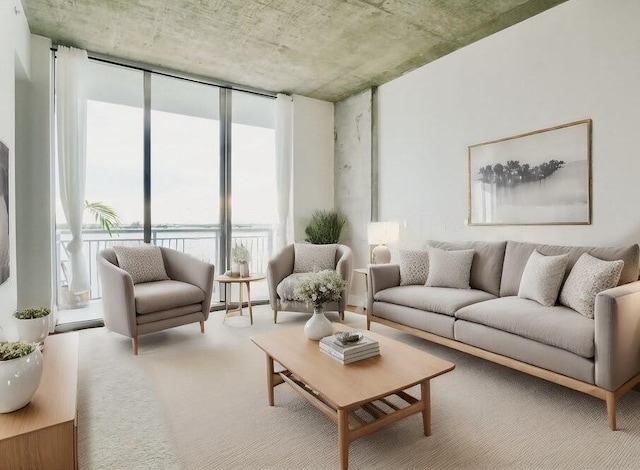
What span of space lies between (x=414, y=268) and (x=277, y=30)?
8.61ft

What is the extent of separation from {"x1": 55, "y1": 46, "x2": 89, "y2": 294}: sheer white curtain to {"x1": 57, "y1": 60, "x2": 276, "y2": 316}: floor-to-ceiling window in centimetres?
20

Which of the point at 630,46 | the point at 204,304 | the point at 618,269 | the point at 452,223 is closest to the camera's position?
→ the point at 618,269

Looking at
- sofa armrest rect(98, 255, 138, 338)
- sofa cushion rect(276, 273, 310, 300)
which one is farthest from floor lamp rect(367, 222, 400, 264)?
sofa armrest rect(98, 255, 138, 338)

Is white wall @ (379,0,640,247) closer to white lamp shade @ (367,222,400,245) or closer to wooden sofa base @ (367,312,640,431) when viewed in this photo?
white lamp shade @ (367,222,400,245)

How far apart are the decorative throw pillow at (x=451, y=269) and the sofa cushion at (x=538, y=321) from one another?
0.53 m

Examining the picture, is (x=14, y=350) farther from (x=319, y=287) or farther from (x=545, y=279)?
(x=545, y=279)

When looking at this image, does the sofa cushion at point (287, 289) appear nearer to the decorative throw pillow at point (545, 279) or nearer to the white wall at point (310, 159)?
the white wall at point (310, 159)

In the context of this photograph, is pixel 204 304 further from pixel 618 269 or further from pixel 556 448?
Answer: pixel 618 269

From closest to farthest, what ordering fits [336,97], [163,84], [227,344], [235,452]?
[235,452] → [227,344] → [163,84] → [336,97]

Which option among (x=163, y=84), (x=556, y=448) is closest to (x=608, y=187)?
(x=556, y=448)

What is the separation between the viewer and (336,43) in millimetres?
3773

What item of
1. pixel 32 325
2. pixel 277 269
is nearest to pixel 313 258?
pixel 277 269

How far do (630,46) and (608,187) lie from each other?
1.01 meters

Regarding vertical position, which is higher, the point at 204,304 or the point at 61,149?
the point at 61,149
